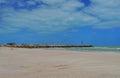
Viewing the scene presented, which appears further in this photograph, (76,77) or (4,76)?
(4,76)

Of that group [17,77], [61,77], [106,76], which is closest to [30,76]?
[17,77]

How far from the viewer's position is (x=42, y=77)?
28.4ft

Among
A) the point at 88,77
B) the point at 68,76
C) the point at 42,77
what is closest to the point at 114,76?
the point at 88,77

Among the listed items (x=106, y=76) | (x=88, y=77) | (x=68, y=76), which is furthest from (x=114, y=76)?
(x=68, y=76)

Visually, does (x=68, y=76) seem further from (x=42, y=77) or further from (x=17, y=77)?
(x=17, y=77)

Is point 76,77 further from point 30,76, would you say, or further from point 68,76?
point 30,76

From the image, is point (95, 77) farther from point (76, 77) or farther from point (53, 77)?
point (53, 77)

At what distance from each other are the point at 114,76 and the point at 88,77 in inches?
35.9

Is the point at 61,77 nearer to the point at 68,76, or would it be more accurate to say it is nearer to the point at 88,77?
the point at 68,76

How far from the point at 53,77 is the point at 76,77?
2.56 ft

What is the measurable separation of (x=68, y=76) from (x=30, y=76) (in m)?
1.35

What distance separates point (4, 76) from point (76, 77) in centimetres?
259

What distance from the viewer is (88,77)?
850 cm

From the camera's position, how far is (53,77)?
8.62 m
